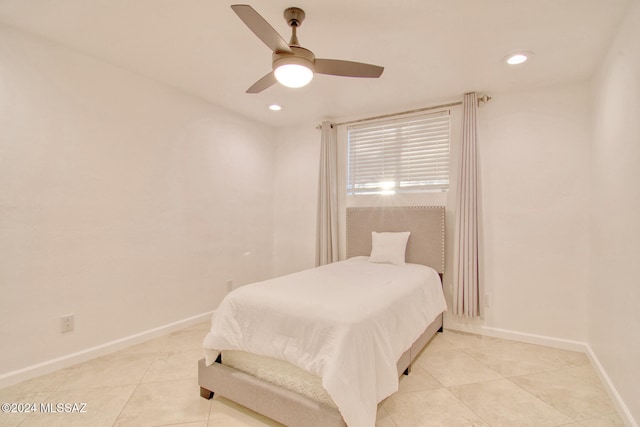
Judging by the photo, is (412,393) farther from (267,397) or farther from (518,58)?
(518,58)

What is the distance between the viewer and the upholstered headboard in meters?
3.16

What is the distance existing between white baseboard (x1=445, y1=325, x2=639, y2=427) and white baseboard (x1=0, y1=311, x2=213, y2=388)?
291 centimetres

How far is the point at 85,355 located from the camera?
2.42 meters

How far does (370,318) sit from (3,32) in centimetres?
299

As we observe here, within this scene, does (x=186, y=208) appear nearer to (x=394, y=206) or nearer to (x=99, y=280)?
(x=99, y=280)

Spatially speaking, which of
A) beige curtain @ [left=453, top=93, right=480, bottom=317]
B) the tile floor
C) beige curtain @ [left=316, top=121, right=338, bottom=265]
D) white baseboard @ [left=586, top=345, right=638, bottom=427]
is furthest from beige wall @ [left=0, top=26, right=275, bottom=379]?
white baseboard @ [left=586, top=345, right=638, bottom=427]

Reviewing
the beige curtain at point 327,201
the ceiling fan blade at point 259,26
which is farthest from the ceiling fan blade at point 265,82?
the beige curtain at point 327,201

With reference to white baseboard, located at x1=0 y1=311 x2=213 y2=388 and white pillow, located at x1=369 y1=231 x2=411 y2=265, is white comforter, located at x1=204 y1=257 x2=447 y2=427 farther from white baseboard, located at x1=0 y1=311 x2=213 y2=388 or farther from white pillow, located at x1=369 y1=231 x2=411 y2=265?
white baseboard, located at x1=0 y1=311 x2=213 y2=388

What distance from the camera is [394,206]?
3.54m

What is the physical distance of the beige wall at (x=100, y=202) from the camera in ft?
6.93

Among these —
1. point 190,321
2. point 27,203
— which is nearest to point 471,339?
point 190,321

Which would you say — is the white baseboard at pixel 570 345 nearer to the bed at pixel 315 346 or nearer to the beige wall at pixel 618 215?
the beige wall at pixel 618 215

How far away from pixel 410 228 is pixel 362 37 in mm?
1951

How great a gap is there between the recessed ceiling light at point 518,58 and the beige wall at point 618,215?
1.60 ft
